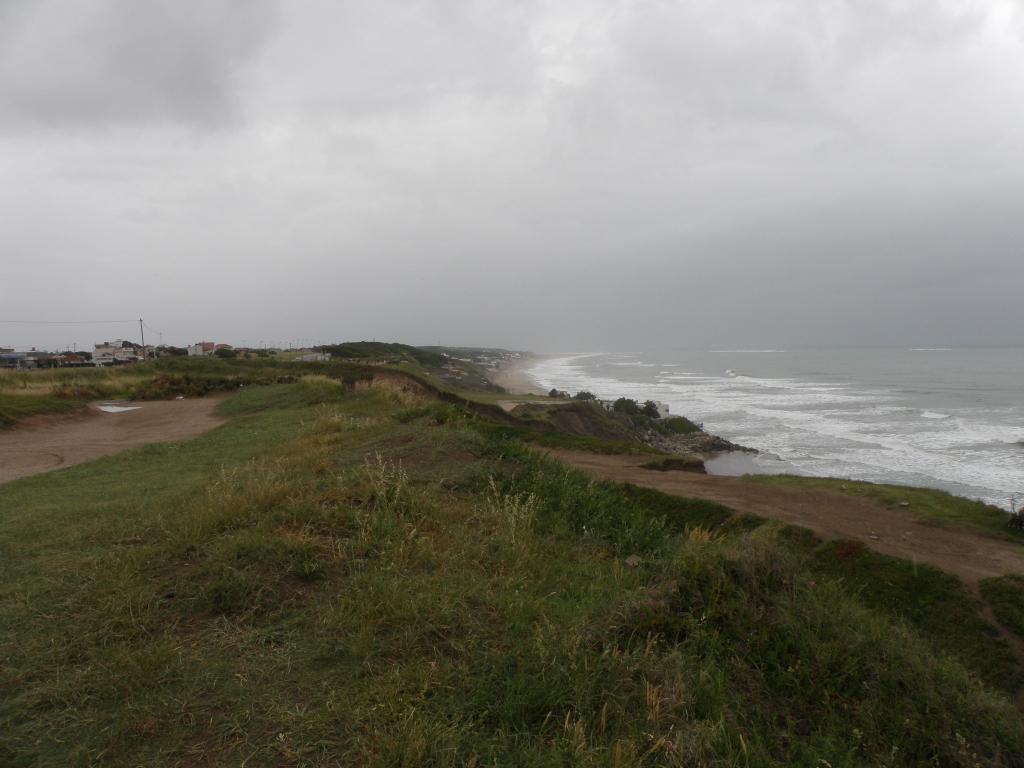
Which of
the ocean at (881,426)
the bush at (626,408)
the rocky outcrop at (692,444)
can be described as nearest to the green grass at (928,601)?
the ocean at (881,426)

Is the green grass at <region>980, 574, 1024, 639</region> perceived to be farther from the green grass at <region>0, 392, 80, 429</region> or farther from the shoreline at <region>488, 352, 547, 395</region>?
the shoreline at <region>488, 352, 547, 395</region>

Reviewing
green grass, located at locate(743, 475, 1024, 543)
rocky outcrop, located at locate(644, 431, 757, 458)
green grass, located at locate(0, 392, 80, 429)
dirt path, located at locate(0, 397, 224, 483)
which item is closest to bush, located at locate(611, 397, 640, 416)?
rocky outcrop, located at locate(644, 431, 757, 458)

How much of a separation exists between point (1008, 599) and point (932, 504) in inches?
149

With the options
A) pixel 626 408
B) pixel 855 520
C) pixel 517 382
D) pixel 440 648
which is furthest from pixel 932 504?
pixel 517 382

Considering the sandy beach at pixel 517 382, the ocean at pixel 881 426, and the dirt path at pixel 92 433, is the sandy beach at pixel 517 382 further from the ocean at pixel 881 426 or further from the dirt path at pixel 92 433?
the dirt path at pixel 92 433

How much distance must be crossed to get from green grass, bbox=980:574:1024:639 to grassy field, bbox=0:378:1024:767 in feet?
0.90

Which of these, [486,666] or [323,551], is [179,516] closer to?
[323,551]

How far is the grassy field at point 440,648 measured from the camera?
2643 millimetres

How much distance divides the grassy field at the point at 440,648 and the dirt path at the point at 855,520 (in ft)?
4.65

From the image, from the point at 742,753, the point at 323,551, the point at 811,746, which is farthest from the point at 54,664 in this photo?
the point at 811,746

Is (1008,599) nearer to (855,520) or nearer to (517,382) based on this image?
(855,520)

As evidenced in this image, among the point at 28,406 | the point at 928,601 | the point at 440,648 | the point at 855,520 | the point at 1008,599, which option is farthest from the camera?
the point at 28,406

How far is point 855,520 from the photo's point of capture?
8625 mm

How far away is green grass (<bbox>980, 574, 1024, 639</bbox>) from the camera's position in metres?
5.70
